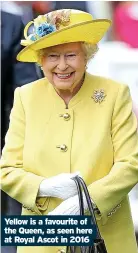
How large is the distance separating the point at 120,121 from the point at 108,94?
14 cm

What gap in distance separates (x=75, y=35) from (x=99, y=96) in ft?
0.89

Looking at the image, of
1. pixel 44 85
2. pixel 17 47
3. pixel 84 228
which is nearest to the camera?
pixel 84 228

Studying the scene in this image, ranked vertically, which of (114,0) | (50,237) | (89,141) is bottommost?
(50,237)

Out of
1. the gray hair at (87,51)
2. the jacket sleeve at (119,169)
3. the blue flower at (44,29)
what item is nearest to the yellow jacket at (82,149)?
the jacket sleeve at (119,169)

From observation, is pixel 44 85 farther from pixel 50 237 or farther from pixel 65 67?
pixel 50 237

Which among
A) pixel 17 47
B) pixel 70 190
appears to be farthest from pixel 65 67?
pixel 17 47

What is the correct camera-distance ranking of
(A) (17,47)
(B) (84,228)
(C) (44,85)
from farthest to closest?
(A) (17,47)
(C) (44,85)
(B) (84,228)

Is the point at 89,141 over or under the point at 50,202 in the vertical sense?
over

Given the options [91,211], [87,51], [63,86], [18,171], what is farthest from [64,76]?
[91,211]

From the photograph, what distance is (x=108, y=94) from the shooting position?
9.99 feet

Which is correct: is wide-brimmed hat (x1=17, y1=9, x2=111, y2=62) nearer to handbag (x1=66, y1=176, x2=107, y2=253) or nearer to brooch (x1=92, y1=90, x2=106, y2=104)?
brooch (x1=92, y1=90, x2=106, y2=104)

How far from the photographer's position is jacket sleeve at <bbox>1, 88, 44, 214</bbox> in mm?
2961

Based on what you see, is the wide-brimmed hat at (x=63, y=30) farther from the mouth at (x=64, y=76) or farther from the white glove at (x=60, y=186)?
the white glove at (x=60, y=186)

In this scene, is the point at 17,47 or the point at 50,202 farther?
the point at 17,47
